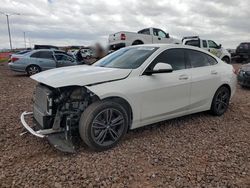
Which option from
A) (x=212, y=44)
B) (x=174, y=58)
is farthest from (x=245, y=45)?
(x=174, y=58)

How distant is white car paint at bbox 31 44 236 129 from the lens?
3.75m

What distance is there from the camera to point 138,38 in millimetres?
16500

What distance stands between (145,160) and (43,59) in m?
12.1

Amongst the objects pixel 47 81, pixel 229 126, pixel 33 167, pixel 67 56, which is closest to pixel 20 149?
pixel 33 167

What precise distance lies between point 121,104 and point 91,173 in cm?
118

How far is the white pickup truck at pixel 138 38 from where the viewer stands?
16109mm

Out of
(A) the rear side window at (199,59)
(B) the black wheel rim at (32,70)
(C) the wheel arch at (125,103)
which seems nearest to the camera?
(C) the wheel arch at (125,103)

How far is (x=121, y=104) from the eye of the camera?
399 centimetres

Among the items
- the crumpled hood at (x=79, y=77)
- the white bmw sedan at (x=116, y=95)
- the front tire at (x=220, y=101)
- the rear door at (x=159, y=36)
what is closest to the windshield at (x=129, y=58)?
the white bmw sedan at (x=116, y=95)

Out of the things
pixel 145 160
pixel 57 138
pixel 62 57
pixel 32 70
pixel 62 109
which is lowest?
pixel 145 160

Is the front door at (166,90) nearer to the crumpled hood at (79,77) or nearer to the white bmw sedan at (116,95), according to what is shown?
the white bmw sedan at (116,95)

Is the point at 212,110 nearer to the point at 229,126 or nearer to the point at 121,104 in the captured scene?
the point at 229,126

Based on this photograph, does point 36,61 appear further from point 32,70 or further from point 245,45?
point 245,45

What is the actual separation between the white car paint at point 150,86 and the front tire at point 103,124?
175 mm
